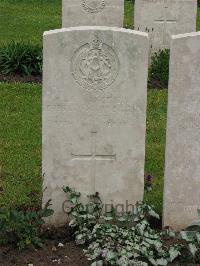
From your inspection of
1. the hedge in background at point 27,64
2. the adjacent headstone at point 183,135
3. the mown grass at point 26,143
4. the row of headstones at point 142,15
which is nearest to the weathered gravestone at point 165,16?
the row of headstones at point 142,15

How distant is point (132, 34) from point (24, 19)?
1126 cm

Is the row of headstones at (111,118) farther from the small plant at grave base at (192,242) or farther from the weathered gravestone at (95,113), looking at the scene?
the small plant at grave base at (192,242)

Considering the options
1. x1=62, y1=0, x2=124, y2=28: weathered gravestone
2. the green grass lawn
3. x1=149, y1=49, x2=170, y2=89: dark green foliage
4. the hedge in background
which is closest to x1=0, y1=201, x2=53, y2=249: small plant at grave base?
the green grass lawn

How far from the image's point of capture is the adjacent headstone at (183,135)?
643 centimetres

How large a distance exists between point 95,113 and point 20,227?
119cm

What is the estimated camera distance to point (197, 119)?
21.6ft

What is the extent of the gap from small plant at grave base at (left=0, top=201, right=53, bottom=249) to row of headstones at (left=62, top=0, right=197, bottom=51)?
6.78 m

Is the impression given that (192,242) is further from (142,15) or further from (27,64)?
(142,15)

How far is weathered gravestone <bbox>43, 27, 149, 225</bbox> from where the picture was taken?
6504 millimetres

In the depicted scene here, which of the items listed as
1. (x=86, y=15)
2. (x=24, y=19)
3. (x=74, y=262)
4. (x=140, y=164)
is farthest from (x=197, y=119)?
(x=24, y=19)

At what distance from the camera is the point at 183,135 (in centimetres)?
664

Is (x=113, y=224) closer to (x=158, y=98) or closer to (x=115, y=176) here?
(x=115, y=176)

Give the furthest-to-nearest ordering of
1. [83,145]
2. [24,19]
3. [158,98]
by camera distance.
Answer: [24,19] < [158,98] < [83,145]

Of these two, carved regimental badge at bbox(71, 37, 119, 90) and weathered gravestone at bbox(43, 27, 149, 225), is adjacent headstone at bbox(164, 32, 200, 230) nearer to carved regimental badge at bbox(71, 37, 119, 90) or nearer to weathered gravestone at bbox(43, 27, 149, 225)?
weathered gravestone at bbox(43, 27, 149, 225)
